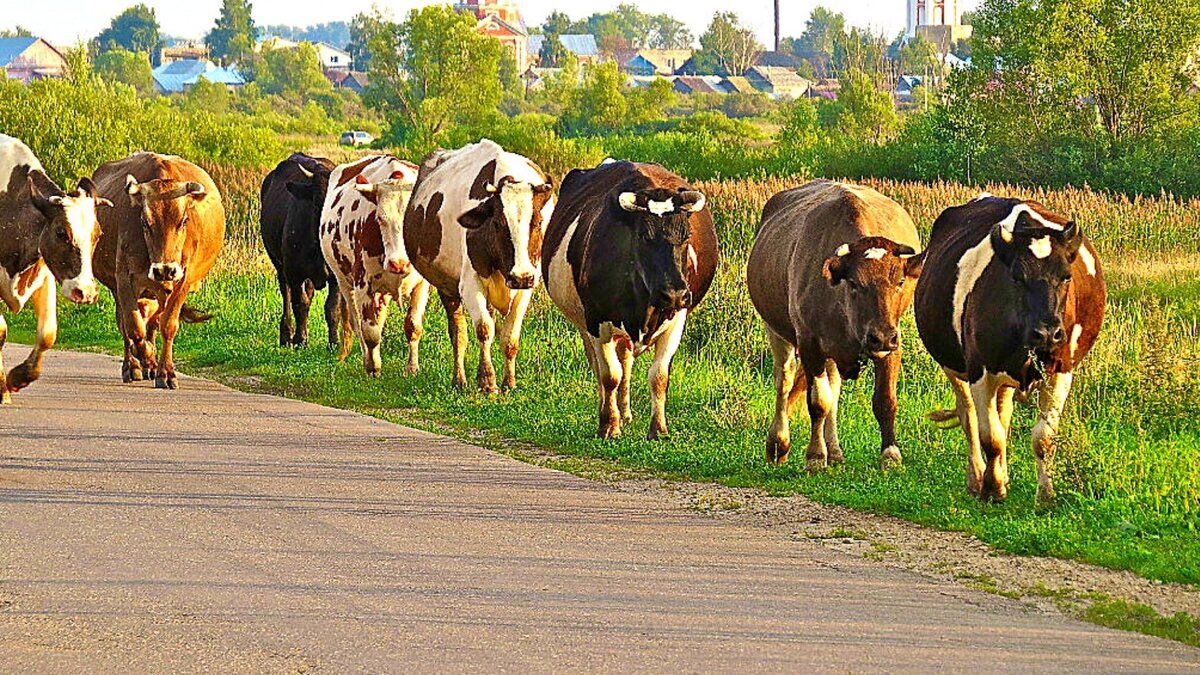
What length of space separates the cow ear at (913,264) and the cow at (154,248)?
8144mm

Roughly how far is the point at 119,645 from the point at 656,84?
265ft

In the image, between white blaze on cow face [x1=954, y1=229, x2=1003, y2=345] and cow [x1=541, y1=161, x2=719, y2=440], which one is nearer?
white blaze on cow face [x1=954, y1=229, x2=1003, y2=345]

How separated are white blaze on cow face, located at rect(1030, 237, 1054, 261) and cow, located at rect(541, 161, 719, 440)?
12.5 feet

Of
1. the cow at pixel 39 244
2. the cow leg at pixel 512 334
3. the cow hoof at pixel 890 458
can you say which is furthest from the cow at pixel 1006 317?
the cow at pixel 39 244

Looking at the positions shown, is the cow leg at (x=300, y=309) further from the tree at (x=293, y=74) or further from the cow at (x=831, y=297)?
the tree at (x=293, y=74)

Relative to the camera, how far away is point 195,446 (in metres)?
13.3

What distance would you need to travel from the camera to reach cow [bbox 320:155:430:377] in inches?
718

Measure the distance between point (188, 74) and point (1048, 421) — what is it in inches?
7406

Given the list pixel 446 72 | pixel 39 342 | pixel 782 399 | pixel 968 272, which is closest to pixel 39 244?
pixel 39 342

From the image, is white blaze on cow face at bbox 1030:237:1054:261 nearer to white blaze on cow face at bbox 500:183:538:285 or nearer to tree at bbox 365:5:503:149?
white blaze on cow face at bbox 500:183:538:285

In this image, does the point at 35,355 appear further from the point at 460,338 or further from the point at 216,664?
the point at 216,664

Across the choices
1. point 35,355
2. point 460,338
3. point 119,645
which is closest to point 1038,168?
point 460,338

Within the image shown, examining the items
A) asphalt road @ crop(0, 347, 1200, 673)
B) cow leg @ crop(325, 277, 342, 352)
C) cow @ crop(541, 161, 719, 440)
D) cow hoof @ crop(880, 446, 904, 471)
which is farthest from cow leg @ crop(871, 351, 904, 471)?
cow leg @ crop(325, 277, 342, 352)

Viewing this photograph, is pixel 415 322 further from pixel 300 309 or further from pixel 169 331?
pixel 300 309
